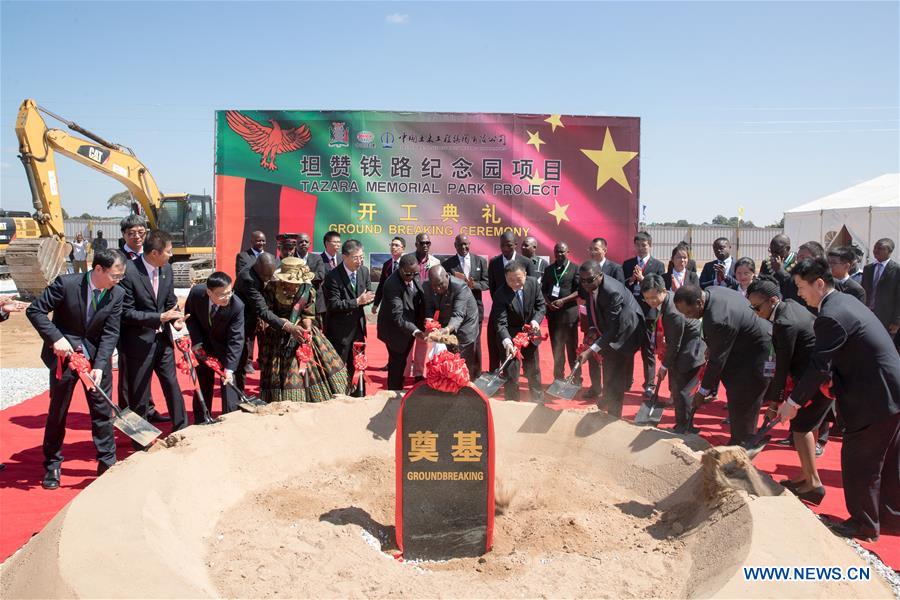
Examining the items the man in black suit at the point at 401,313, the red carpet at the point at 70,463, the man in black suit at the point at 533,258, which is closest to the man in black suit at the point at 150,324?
the red carpet at the point at 70,463

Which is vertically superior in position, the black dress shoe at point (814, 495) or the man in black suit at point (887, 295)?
the man in black suit at point (887, 295)

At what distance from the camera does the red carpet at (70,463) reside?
4.25 metres

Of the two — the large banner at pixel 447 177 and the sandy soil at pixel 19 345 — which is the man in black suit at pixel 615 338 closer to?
the large banner at pixel 447 177

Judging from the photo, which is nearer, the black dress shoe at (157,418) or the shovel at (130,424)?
the shovel at (130,424)

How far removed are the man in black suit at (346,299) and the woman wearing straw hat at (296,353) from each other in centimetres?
43

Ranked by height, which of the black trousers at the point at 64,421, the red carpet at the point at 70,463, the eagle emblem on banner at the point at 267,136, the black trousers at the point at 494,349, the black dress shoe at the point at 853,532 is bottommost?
the red carpet at the point at 70,463

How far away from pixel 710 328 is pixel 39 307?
4745 millimetres

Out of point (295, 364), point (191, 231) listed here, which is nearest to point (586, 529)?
point (295, 364)

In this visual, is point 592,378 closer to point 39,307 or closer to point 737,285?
point 737,285

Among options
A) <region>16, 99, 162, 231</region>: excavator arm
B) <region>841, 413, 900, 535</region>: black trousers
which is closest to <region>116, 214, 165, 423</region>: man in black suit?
<region>841, 413, 900, 535</region>: black trousers

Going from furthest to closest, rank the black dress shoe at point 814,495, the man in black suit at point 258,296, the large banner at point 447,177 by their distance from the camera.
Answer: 1. the large banner at point 447,177
2. the man in black suit at point 258,296
3. the black dress shoe at point 814,495

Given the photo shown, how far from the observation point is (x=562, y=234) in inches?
488

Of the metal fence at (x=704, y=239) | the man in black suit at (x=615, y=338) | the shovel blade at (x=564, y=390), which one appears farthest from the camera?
the metal fence at (x=704, y=239)

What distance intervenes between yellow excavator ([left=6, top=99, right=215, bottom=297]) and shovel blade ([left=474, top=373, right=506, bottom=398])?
10.3m
